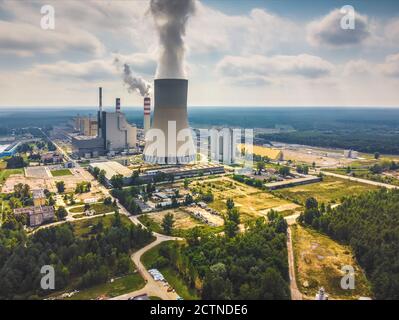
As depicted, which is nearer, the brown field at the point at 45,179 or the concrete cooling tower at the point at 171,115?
the brown field at the point at 45,179

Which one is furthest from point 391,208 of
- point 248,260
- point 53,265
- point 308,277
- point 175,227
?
point 53,265

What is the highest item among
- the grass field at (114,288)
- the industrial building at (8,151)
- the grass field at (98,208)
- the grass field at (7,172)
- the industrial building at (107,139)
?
the industrial building at (107,139)

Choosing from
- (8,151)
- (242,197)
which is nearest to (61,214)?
(242,197)

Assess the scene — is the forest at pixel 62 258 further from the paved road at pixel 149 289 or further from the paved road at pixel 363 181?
the paved road at pixel 363 181

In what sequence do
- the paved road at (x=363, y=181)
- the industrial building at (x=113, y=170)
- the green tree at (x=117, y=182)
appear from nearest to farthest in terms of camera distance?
the green tree at (x=117, y=182), the industrial building at (x=113, y=170), the paved road at (x=363, y=181)

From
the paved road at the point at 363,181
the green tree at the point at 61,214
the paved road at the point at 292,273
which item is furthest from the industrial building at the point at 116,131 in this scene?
the paved road at the point at 292,273

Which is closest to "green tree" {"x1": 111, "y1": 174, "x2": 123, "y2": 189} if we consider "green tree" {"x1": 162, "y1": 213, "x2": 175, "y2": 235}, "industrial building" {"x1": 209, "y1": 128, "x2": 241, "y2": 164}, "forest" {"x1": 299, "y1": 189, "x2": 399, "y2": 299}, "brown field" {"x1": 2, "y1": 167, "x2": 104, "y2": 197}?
"brown field" {"x1": 2, "y1": 167, "x2": 104, "y2": 197}
